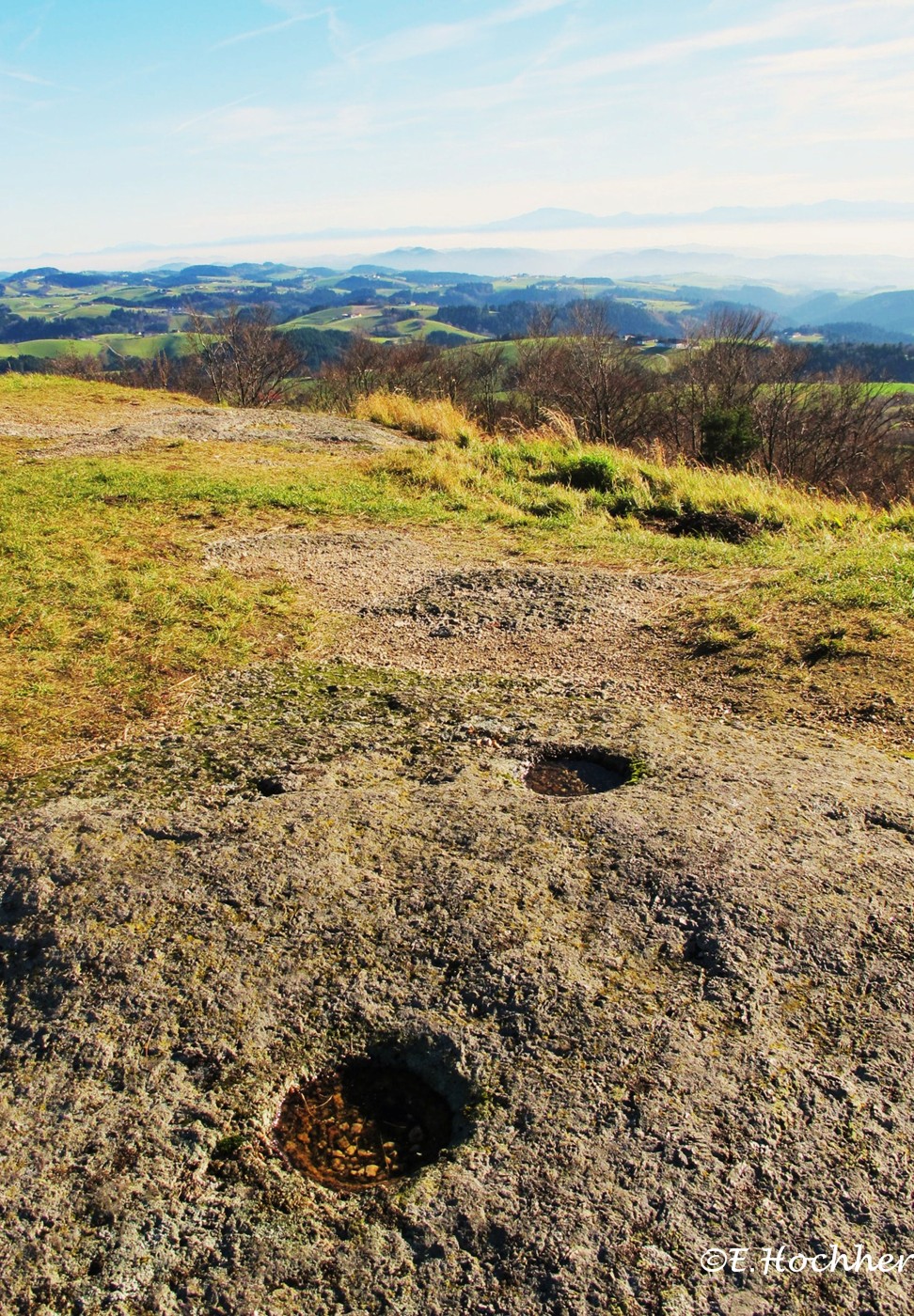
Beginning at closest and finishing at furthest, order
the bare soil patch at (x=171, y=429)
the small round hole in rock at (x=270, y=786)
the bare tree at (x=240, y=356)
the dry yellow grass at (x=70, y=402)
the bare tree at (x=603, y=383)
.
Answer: the small round hole in rock at (x=270, y=786) → the bare soil patch at (x=171, y=429) → the dry yellow grass at (x=70, y=402) → the bare tree at (x=603, y=383) → the bare tree at (x=240, y=356)

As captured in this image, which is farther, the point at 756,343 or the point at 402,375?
the point at 402,375

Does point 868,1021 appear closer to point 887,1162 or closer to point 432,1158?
point 887,1162

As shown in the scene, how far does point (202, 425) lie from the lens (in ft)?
45.9

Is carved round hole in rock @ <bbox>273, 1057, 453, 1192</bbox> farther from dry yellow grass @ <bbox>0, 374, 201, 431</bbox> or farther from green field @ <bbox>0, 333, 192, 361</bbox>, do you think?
green field @ <bbox>0, 333, 192, 361</bbox>

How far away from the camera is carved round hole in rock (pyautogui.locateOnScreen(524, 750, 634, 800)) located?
404 centimetres

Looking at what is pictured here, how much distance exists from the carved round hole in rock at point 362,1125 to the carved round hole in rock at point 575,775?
1.63 meters

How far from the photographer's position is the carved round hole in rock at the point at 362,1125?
238 cm

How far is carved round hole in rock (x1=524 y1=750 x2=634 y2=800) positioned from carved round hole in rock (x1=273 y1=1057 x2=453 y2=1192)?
1.63 m

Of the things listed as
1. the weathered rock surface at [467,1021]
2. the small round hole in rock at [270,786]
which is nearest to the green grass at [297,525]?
the small round hole in rock at [270,786]

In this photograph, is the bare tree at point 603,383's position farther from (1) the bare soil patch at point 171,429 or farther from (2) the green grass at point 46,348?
(2) the green grass at point 46,348

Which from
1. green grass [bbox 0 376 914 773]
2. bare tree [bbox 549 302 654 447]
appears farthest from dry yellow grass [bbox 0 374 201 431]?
bare tree [bbox 549 302 654 447]

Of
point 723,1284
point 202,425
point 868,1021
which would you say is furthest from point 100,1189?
point 202,425

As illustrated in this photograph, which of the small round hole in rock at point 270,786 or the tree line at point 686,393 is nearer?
the small round hole in rock at point 270,786

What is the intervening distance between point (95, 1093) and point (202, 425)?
13.0m
